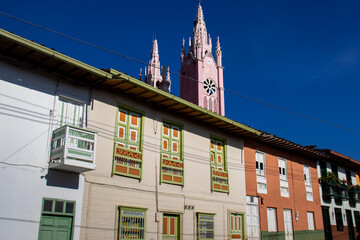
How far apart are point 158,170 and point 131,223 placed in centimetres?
252

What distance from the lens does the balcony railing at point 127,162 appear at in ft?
45.9

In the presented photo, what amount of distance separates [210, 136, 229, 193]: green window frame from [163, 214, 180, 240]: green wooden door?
2696 mm

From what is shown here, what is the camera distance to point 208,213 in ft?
55.6

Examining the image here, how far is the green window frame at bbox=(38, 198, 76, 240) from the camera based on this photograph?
453 inches

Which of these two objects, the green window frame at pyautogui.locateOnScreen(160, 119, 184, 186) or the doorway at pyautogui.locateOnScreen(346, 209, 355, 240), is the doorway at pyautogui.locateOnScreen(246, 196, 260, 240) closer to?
the green window frame at pyautogui.locateOnScreen(160, 119, 184, 186)

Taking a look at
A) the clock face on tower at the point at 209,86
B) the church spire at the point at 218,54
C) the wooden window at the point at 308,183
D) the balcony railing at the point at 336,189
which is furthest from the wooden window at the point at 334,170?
the church spire at the point at 218,54

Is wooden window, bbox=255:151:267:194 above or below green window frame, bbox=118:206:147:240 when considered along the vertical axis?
above

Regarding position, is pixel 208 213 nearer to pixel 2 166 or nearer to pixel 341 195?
pixel 2 166

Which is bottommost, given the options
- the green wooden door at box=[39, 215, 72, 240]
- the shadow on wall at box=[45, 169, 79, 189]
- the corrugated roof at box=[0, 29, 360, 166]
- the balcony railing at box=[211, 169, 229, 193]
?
the green wooden door at box=[39, 215, 72, 240]

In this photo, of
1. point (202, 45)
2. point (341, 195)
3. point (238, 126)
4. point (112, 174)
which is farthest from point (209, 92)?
point (112, 174)

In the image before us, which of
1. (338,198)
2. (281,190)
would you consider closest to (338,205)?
(338,198)

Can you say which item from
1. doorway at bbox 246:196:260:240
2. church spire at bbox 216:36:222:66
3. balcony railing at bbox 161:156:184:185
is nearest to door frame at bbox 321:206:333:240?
doorway at bbox 246:196:260:240

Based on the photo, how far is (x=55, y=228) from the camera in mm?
11742

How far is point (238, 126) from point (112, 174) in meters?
7.61
